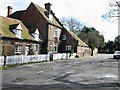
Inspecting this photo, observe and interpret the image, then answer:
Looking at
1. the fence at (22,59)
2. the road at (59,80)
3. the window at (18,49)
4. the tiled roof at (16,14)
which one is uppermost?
the tiled roof at (16,14)

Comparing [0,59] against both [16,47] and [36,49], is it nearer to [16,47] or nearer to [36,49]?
[16,47]

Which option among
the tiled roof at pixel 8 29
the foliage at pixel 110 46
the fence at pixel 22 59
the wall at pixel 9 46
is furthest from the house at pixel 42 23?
the foliage at pixel 110 46

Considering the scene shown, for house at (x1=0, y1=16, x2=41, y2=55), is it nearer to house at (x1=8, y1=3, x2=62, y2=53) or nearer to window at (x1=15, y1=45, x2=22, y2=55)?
window at (x1=15, y1=45, x2=22, y2=55)

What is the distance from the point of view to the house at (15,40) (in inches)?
1379

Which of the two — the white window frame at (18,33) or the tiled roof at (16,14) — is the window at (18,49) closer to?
the white window frame at (18,33)

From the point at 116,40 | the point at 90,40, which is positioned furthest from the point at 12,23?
the point at 116,40

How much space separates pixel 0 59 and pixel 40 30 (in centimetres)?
2336

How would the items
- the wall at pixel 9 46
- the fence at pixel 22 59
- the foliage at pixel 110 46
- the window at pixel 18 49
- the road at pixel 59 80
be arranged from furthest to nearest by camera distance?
the foliage at pixel 110 46
the window at pixel 18 49
the wall at pixel 9 46
the fence at pixel 22 59
the road at pixel 59 80

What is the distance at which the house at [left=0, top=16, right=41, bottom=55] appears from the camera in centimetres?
3503

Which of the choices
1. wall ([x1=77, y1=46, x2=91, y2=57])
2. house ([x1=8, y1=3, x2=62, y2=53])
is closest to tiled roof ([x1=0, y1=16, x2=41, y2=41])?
house ([x1=8, y1=3, x2=62, y2=53])

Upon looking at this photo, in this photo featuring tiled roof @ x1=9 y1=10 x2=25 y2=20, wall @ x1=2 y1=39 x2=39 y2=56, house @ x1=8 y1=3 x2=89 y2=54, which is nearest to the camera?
wall @ x1=2 y1=39 x2=39 y2=56

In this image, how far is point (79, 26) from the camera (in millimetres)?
98625

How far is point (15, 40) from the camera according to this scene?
3744cm

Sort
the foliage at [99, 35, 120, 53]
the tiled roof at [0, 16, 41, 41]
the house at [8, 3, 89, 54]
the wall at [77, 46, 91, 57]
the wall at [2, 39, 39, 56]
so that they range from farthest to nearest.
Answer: the foliage at [99, 35, 120, 53] < the wall at [77, 46, 91, 57] < the house at [8, 3, 89, 54] < the tiled roof at [0, 16, 41, 41] < the wall at [2, 39, 39, 56]
